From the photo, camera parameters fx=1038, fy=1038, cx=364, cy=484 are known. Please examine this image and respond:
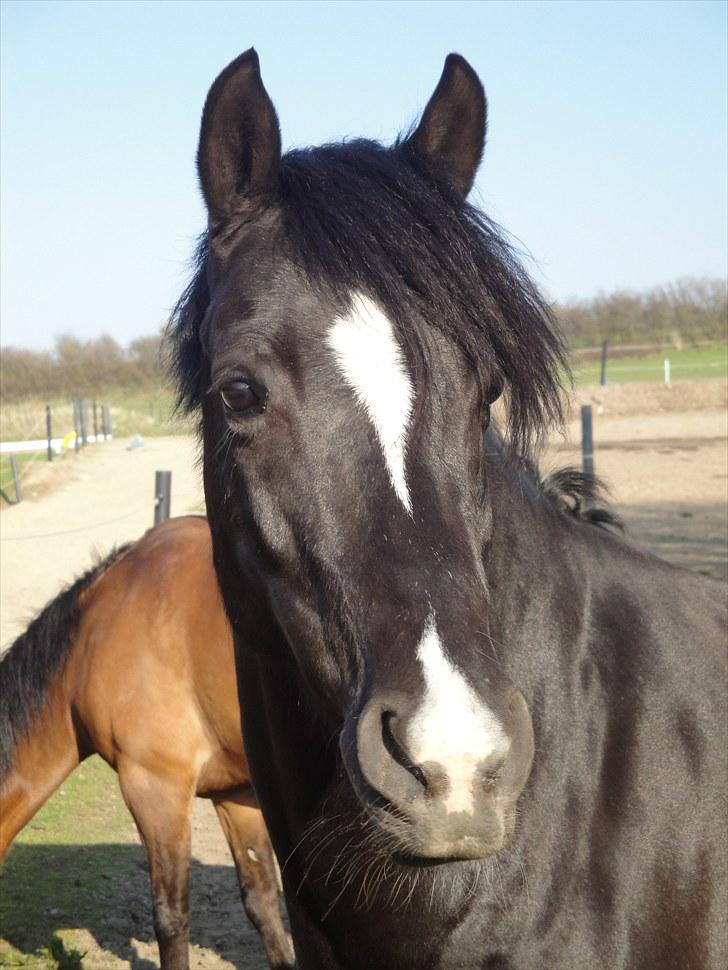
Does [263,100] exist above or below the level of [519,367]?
above

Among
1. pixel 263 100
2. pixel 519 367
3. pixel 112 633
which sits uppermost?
pixel 263 100

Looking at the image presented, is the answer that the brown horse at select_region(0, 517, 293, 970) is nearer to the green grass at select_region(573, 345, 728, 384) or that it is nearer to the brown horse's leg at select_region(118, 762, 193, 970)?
the brown horse's leg at select_region(118, 762, 193, 970)

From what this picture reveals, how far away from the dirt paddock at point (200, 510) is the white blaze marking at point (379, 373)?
2.70ft

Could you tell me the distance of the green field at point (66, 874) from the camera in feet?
15.7

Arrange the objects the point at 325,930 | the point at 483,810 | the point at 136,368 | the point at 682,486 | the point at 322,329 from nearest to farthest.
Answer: the point at 483,810 → the point at 322,329 → the point at 325,930 → the point at 682,486 → the point at 136,368

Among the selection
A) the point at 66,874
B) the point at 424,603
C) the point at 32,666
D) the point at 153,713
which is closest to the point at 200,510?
the point at 66,874

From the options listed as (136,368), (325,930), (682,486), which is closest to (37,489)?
(682,486)

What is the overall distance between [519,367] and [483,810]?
2.94ft

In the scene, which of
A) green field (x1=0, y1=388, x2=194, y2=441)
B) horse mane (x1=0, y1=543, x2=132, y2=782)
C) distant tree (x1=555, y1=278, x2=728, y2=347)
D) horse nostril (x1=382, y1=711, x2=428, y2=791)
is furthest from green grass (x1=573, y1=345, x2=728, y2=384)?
horse nostril (x1=382, y1=711, x2=428, y2=791)

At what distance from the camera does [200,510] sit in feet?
43.8

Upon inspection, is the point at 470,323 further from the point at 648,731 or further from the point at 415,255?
the point at 648,731

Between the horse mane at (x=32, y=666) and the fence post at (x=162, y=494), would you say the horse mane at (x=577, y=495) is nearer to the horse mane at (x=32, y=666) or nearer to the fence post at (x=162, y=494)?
the horse mane at (x=32, y=666)

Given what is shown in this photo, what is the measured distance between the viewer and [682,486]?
1631 cm

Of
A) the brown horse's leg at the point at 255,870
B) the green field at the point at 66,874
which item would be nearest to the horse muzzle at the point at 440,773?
the green field at the point at 66,874
